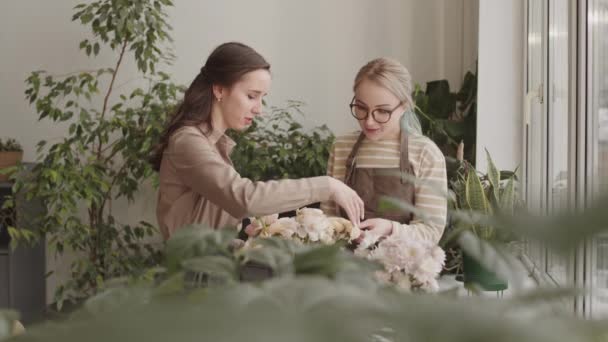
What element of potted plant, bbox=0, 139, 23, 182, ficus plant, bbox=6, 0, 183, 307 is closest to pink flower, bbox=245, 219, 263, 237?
ficus plant, bbox=6, 0, 183, 307

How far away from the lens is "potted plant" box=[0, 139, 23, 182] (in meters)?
4.88

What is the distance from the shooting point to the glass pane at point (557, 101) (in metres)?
3.03

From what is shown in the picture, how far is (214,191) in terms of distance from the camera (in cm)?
235

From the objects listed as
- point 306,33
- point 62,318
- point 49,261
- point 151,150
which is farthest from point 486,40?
point 62,318

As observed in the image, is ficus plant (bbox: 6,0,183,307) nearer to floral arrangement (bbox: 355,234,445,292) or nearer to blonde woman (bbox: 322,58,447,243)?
blonde woman (bbox: 322,58,447,243)

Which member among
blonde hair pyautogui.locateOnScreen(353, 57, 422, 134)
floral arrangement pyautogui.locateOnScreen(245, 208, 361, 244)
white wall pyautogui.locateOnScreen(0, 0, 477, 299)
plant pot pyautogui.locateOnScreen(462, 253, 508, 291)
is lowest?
plant pot pyautogui.locateOnScreen(462, 253, 508, 291)

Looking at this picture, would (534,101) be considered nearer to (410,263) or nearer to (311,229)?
(311,229)

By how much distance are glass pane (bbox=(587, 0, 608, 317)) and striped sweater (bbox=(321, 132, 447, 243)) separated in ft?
1.44

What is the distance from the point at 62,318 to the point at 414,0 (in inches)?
189

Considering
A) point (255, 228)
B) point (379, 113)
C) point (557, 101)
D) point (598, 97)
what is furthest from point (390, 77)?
point (557, 101)

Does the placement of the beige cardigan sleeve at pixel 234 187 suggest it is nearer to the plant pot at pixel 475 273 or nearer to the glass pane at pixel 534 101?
the plant pot at pixel 475 273

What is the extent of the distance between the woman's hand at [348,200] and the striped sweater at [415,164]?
11 centimetres

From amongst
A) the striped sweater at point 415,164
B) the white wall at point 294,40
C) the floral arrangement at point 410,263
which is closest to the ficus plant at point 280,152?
the white wall at point 294,40

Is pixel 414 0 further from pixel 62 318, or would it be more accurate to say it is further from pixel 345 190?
pixel 62 318
